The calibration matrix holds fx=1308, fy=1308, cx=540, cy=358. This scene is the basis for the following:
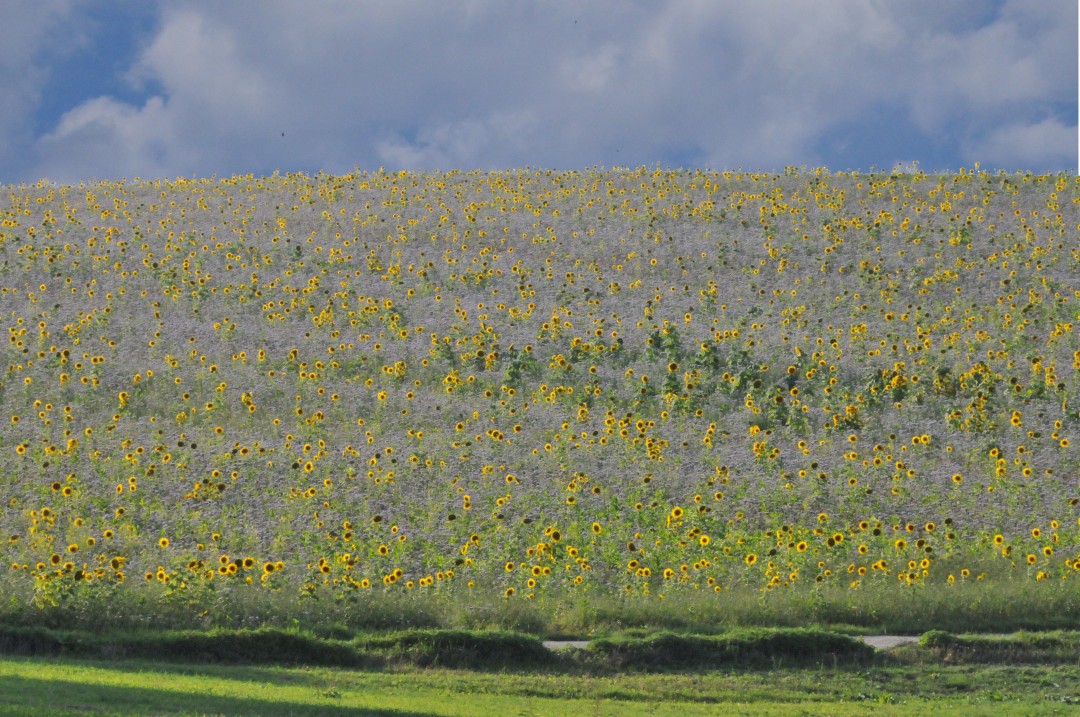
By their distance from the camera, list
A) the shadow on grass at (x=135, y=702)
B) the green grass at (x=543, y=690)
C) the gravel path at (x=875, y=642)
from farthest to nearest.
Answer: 1. the gravel path at (x=875, y=642)
2. the green grass at (x=543, y=690)
3. the shadow on grass at (x=135, y=702)

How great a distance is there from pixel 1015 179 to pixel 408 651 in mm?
30773

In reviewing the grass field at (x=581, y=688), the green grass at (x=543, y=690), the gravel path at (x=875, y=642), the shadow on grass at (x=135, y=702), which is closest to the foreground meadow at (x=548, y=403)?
the gravel path at (x=875, y=642)

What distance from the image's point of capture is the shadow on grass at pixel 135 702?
449 inches

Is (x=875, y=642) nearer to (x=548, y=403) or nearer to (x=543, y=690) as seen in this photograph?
(x=543, y=690)

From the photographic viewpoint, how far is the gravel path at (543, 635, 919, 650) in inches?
618

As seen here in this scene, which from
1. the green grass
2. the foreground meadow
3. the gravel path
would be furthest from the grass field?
the foreground meadow

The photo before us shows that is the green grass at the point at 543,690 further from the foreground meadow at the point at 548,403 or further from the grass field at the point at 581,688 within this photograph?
the foreground meadow at the point at 548,403

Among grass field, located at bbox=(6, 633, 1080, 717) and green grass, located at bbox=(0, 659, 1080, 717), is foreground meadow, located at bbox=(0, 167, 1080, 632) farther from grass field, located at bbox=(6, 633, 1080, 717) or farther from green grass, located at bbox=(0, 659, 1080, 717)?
green grass, located at bbox=(0, 659, 1080, 717)

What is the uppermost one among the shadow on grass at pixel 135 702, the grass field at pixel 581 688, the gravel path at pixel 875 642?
the gravel path at pixel 875 642

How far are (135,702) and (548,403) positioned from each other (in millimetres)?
13366

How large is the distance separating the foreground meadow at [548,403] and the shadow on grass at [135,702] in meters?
3.64

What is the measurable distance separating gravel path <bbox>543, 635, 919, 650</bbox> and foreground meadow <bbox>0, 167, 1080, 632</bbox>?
522mm

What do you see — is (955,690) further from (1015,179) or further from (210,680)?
(1015,179)

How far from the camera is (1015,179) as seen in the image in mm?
40031
